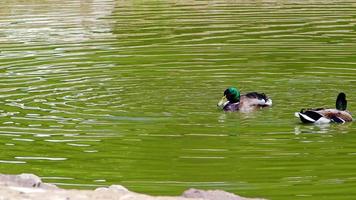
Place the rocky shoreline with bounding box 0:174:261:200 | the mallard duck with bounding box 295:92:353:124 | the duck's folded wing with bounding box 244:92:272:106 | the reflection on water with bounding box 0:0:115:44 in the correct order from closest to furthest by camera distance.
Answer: the rocky shoreline with bounding box 0:174:261:200
the mallard duck with bounding box 295:92:353:124
the duck's folded wing with bounding box 244:92:272:106
the reflection on water with bounding box 0:0:115:44

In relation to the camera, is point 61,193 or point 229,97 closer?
point 61,193

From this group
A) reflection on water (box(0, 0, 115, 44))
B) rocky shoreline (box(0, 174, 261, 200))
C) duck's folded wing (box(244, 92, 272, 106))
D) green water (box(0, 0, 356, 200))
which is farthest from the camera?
reflection on water (box(0, 0, 115, 44))

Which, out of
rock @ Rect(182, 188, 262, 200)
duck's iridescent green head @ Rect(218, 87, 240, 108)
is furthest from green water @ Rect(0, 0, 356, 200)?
rock @ Rect(182, 188, 262, 200)

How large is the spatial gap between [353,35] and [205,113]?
1150cm

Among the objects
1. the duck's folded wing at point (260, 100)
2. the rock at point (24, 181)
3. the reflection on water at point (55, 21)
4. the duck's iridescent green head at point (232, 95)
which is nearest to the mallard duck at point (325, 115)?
the duck's folded wing at point (260, 100)

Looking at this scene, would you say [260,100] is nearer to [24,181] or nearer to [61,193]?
[24,181]

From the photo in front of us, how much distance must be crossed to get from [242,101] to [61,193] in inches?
340

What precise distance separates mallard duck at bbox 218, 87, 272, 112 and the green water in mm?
206

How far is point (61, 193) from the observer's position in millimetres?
10195

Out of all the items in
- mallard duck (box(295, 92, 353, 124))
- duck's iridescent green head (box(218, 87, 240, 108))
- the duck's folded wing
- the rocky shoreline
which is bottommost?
the rocky shoreline

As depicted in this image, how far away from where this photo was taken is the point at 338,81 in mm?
20969

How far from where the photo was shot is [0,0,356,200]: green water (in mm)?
13969

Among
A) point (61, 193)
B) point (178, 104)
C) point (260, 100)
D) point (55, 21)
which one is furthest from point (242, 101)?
point (55, 21)

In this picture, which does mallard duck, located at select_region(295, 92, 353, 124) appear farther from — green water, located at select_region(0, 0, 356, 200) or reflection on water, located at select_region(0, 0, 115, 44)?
reflection on water, located at select_region(0, 0, 115, 44)
